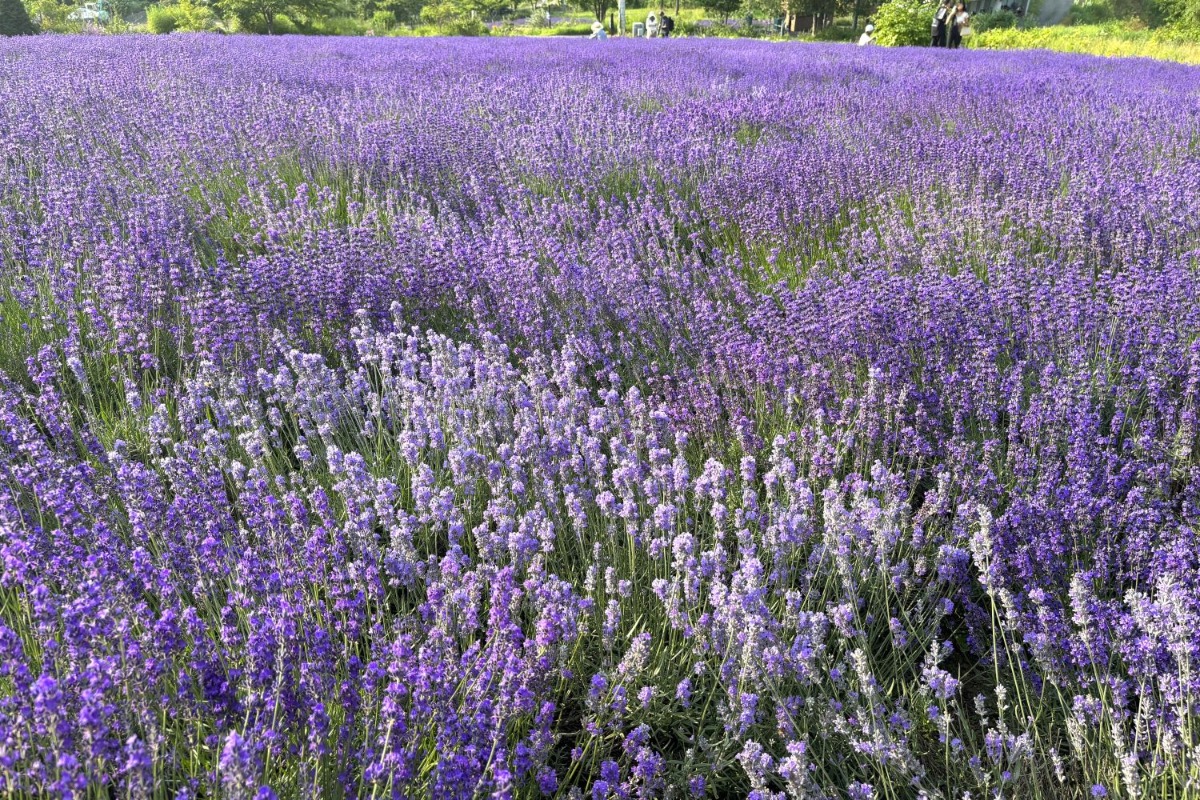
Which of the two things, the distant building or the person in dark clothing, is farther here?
the distant building

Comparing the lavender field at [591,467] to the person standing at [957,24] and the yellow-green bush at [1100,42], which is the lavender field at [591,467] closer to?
the person standing at [957,24]

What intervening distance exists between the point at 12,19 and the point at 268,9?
28.6 feet

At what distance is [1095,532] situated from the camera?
222 cm

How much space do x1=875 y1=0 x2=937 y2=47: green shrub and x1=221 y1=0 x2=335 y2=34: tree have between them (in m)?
17.3

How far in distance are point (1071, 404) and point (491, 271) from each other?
2173 millimetres

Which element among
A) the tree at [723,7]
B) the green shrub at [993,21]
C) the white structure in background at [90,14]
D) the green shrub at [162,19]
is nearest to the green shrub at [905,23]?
the green shrub at [993,21]

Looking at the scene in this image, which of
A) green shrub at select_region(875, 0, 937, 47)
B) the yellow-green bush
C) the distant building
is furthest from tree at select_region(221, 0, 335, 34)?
the yellow-green bush

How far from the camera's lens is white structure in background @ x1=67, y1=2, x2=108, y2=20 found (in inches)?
1037

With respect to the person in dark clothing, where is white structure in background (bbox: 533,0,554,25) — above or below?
above

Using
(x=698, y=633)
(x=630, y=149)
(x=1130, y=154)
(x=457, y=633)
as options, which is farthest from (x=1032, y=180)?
(x=457, y=633)

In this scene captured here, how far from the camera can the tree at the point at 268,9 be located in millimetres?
24520

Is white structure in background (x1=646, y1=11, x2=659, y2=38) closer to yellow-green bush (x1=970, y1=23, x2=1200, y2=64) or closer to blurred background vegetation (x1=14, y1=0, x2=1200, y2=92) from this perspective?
blurred background vegetation (x1=14, y1=0, x2=1200, y2=92)

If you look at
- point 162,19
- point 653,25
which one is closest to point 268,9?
point 162,19

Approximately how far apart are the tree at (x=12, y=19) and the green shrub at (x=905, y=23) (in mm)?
18766
